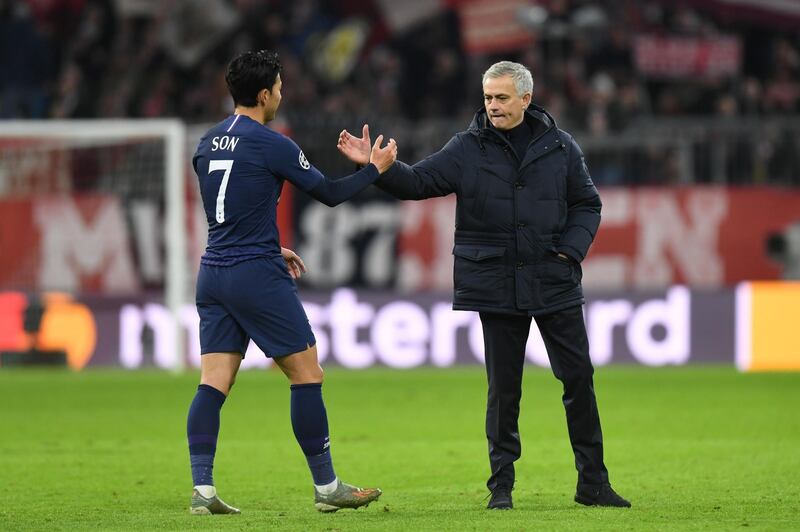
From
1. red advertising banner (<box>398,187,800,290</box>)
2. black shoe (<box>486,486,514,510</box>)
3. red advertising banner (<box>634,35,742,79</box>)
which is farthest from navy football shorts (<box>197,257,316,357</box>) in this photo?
red advertising banner (<box>634,35,742,79</box>)

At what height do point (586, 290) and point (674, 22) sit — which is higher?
point (674, 22)

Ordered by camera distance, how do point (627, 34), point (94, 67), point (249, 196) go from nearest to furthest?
point (249, 196), point (627, 34), point (94, 67)

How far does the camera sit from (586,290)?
17.8 meters

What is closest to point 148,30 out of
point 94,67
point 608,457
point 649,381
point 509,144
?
point 94,67

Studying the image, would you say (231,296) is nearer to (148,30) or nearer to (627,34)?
(627,34)

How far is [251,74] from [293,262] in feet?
3.06

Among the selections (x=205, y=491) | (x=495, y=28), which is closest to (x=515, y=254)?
(x=205, y=491)

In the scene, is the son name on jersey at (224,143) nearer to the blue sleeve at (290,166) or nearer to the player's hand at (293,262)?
the blue sleeve at (290,166)

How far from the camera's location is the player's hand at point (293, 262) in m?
7.43

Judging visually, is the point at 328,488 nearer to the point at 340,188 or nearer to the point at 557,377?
the point at 557,377

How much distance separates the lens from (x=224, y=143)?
7.20 m

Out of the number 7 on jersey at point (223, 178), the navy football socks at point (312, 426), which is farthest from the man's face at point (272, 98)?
the navy football socks at point (312, 426)

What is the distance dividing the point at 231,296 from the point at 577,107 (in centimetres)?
1271

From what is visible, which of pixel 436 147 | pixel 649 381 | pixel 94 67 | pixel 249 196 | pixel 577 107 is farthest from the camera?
pixel 94 67
